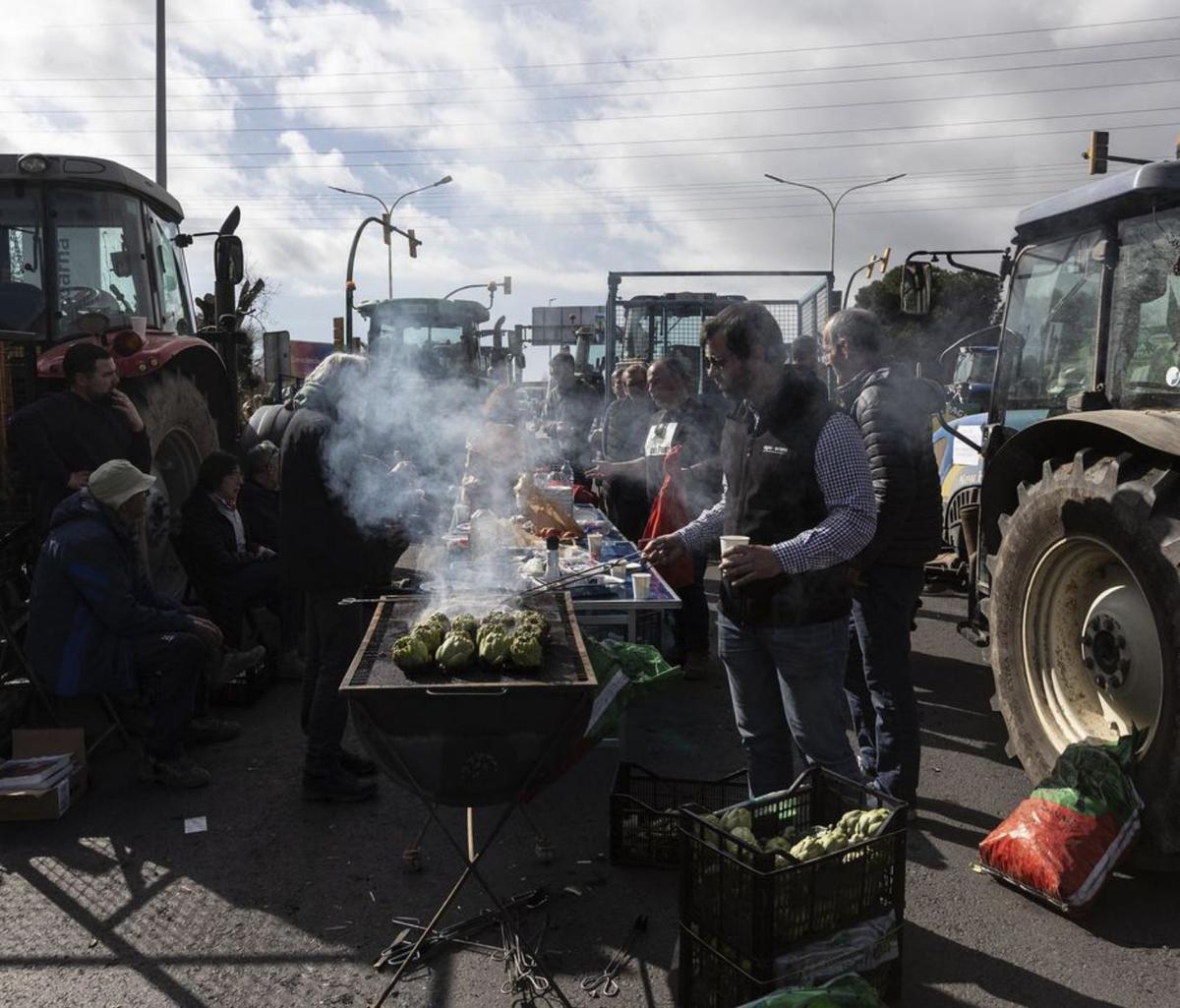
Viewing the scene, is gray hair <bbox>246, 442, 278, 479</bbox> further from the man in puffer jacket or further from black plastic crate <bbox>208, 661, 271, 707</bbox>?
the man in puffer jacket

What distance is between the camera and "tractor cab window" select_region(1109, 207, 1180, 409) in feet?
13.9

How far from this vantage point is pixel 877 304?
5812 mm

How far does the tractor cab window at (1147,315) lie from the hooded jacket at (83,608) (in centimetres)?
473

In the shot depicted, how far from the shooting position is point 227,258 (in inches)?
283

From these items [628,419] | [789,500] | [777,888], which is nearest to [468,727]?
[777,888]

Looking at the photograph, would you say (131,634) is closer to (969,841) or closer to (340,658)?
(340,658)

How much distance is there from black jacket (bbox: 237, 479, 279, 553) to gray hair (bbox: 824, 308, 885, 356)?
4.25m

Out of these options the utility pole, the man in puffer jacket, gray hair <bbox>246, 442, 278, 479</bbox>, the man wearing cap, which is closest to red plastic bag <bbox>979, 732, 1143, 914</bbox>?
the man in puffer jacket

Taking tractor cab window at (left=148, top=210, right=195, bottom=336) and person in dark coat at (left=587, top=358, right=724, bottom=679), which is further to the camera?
tractor cab window at (left=148, top=210, right=195, bottom=336)

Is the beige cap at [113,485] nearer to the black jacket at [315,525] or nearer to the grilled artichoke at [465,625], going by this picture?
the black jacket at [315,525]

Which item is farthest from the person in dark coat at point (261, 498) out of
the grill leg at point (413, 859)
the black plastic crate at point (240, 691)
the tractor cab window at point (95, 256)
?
the grill leg at point (413, 859)

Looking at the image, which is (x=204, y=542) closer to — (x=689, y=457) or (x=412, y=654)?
(x=689, y=457)

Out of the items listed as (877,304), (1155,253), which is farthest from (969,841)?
(877,304)

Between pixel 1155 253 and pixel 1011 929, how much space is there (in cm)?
295
